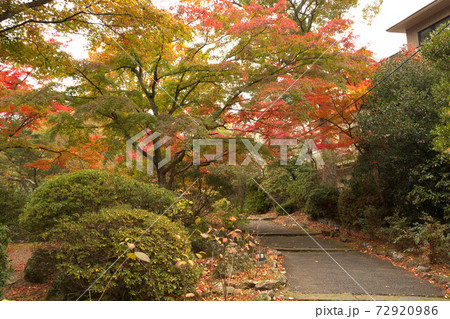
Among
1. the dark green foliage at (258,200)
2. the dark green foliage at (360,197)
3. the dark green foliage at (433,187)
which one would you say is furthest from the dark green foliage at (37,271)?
the dark green foliage at (258,200)

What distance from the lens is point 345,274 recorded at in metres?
5.16

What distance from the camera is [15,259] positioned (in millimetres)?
7258

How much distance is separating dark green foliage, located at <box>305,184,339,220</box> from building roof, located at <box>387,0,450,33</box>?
24.7ft

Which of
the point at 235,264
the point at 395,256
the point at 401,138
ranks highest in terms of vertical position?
the point at 401,138

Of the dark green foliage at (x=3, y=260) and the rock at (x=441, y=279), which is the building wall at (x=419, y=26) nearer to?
the rock at (x=441, y=279)

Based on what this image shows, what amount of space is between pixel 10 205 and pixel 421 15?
16.3 m

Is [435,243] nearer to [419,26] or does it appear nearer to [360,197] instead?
[360,197]

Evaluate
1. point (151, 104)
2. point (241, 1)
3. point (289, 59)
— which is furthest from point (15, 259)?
point (241, 1)

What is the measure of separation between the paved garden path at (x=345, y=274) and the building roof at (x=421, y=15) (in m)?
9.63

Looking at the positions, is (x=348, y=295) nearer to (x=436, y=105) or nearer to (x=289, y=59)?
(x=436, y=105)

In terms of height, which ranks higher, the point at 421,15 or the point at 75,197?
the point at 421,15

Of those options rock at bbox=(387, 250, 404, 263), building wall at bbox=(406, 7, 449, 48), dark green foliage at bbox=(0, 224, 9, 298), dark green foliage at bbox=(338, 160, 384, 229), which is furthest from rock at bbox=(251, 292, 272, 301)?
building wall at bbox=(406, 7, 449, 48)

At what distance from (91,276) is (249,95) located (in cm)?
562

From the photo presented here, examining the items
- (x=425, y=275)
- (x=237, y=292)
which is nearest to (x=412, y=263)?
(x=425, y=275)
